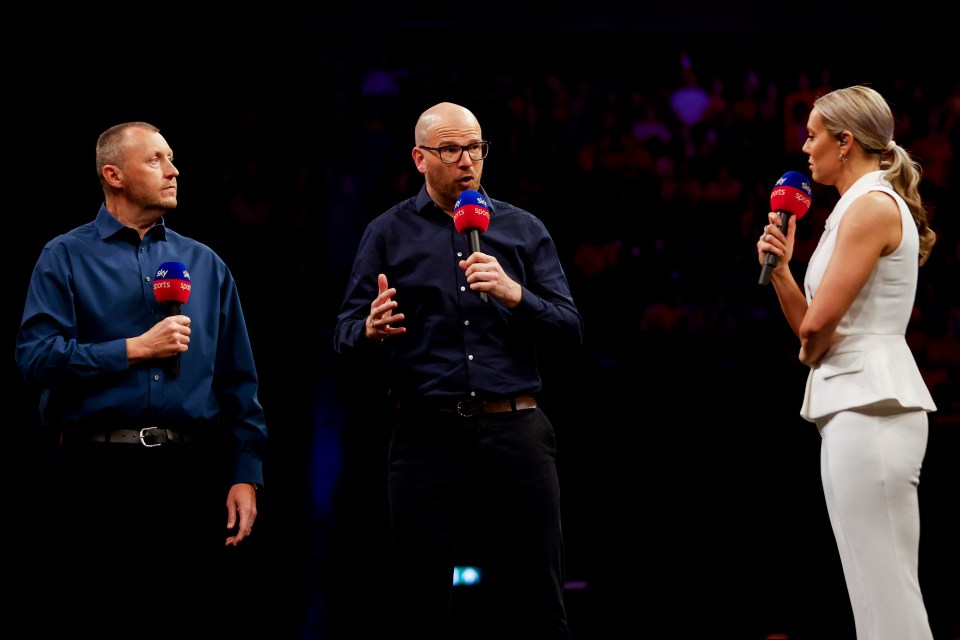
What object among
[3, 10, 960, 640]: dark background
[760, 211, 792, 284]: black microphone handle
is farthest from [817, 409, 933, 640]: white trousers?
[3, 10, 960, 640]: dark background

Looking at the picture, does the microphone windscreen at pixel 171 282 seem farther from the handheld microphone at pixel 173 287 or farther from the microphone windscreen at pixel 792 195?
the microphone windscreen at pixel 792 195

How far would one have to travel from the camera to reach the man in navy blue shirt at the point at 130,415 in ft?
7.25

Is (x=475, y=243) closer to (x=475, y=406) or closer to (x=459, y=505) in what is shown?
(x=475, y=406)

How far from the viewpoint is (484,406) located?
2.46m

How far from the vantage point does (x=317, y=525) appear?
4.11 m

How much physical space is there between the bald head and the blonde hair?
901 mm

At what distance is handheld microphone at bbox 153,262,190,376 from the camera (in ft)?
7.43

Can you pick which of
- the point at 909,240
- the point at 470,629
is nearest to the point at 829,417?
the point at 909,240

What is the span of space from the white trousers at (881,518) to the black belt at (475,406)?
2.58 feet

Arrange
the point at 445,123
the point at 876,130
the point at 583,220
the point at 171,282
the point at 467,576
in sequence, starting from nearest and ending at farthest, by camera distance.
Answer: the point at 876,130
the point at 171,282
the point at 445,123
the point at 467,576
the point at 583,220

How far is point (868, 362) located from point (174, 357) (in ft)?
5.11

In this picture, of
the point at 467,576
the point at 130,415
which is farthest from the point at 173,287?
the point at 467,576

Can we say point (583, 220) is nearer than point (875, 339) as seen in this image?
No

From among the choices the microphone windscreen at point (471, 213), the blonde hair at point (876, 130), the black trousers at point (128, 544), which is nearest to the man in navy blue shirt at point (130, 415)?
the black trousers at point (128, 544)
